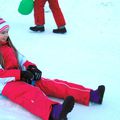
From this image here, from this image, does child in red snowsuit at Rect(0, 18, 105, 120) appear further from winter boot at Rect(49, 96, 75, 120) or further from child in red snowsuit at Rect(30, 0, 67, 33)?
child in red snowsuit at Rect(30, 0, 67, 33)

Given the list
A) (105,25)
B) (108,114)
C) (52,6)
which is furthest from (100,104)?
(105,25)

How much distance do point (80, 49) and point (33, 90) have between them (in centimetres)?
193

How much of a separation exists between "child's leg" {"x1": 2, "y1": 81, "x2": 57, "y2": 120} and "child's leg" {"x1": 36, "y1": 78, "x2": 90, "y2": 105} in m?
0.21

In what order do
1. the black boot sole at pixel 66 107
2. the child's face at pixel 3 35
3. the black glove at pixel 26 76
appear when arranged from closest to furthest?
1. the black boot sole at pixel 66 107
2. the black glove at pixel 26 76
3. the child's face at pixel 3 35

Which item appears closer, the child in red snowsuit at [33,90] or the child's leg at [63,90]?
the child in red snowsuit at [33,90]

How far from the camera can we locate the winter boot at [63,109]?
2.61 metres

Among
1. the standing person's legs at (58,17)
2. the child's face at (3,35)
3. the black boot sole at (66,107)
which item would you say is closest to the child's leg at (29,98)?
the black boot sole at (66,107)

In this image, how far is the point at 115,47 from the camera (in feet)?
15.9

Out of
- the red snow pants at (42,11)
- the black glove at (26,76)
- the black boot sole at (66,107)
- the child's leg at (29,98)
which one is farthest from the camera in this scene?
the red snow pants at (42,11)

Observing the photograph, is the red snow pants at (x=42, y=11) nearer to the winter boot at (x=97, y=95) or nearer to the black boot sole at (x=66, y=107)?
the winter boot at (x=97, y=95)

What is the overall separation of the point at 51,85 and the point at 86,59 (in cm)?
129

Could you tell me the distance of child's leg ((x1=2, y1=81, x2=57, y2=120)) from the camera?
8.88 feet

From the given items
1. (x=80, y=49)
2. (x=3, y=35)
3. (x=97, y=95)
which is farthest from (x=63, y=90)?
(x=80, y=49)

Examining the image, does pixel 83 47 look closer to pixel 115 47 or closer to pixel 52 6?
pixel 115 47
